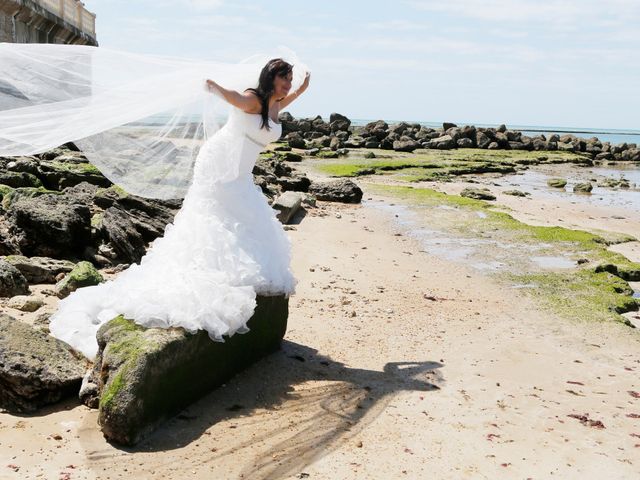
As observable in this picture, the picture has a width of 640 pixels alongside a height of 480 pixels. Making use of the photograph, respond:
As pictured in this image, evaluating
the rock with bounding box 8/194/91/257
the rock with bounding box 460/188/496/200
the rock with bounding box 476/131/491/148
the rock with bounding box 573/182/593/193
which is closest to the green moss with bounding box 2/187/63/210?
the rock with bounding box 8/194/91/257

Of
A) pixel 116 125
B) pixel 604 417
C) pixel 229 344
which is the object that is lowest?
pixel 604 417

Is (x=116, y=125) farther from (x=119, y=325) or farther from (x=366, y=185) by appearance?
(x=366, y=185)

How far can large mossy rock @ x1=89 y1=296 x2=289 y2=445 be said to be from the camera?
5.22 metres

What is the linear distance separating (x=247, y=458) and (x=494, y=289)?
705 cm

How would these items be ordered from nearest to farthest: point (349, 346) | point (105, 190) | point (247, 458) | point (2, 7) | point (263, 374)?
point (247, 458) < point (263, 374) < point (349, 346) < point (105, 190) < point (2, 7)

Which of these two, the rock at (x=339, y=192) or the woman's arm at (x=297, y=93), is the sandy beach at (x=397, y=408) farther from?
the rock at (x=339, y=192)

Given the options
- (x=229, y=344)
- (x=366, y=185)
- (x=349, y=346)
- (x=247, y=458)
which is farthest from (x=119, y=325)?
(x=366, y=185)

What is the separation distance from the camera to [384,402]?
6477 millimetres

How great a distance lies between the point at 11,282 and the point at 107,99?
2750mm

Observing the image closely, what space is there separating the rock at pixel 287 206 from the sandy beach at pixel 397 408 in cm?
541

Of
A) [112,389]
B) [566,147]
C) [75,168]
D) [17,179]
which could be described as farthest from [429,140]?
[112,389]

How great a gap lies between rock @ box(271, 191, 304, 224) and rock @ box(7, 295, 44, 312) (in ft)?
25.9

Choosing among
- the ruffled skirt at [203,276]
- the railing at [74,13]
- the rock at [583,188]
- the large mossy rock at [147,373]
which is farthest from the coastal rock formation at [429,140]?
the large mossy rock at [147,373]

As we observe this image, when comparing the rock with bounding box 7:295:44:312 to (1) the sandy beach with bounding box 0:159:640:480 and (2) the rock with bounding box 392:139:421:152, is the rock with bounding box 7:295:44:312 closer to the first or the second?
(1) the sandy beach with bounding box 0:159:640:480
